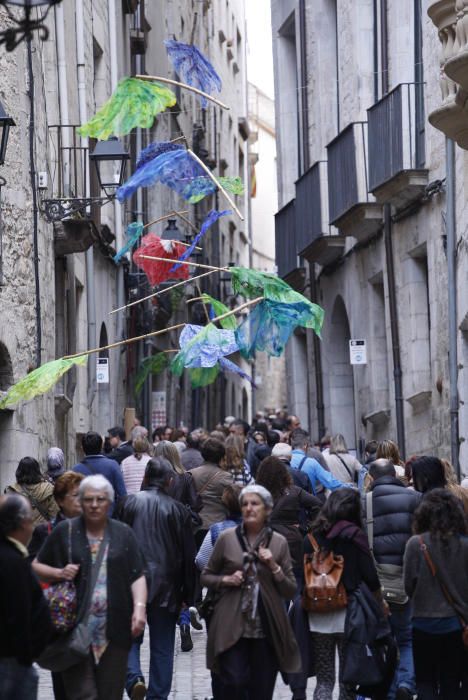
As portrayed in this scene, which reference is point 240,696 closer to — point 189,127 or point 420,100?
point 420,100

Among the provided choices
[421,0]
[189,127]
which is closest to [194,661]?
[421,0]

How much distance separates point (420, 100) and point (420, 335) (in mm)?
3000

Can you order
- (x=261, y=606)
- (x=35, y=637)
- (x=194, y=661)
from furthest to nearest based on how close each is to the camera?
(x=194, y=661) → (x=261, y=606) → (x=35, y=637)

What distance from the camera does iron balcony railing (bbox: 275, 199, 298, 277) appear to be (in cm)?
2784

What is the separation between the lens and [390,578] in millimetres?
10469

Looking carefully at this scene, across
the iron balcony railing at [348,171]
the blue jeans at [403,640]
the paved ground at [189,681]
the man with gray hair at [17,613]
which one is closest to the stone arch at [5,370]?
the paved ground at [189,681]

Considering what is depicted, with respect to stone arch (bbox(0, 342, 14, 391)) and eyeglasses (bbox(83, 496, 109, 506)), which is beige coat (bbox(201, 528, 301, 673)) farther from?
stone arch (bbox(0, 342, 14, 391))

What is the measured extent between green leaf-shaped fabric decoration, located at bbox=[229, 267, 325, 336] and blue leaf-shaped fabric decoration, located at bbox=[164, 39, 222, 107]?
463cm

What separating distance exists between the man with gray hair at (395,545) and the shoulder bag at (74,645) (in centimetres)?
301

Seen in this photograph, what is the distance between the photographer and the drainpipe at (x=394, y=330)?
860 inches

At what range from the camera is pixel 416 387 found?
21234 mm

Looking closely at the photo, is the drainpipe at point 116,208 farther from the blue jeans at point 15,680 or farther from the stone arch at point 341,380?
the blue jeans at point 15,680

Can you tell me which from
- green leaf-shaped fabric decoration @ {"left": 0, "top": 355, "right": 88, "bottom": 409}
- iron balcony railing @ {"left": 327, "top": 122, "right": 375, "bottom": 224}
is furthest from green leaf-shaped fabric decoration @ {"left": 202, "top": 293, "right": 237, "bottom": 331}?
iron balcony railing @ {"left": 327, "top": 122, "right": 375, "bottom": 224}

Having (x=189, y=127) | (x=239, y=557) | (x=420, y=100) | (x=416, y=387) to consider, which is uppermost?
(x=189, y=127)
